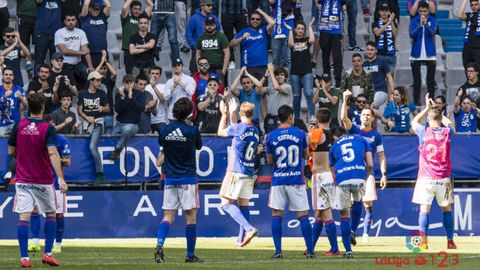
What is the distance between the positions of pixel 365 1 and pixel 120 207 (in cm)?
986

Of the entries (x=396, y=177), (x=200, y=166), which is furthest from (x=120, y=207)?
(x=396, y=177)

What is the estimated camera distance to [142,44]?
1111 inches

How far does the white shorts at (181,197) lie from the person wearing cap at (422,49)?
13005mm

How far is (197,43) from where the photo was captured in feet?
92.1

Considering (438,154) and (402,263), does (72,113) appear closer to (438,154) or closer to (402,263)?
(438,154)

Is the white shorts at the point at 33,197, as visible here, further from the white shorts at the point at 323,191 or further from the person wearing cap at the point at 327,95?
the person wearing cap at the point at 327,95

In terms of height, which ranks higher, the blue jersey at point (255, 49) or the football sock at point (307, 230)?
the blue jersey at point (255, 49)

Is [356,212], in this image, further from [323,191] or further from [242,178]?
[323,191]

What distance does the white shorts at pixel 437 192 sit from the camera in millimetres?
21688

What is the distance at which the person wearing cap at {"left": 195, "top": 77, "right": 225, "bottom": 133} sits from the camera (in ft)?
87.0

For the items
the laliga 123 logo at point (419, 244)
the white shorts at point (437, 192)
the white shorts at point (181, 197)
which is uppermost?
the white shorts at point (181, 197)

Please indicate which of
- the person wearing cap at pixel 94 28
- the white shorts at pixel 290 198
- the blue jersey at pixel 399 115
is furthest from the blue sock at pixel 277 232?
the person wearing cap at pixel 94 28

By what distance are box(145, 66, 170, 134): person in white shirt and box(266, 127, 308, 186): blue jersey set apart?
8034 millimetres

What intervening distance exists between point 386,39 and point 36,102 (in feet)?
46.3
